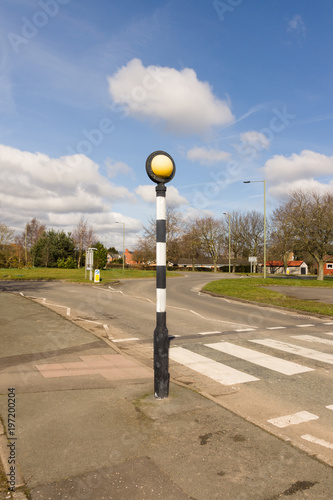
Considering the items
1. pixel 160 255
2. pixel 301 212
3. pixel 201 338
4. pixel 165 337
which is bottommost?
pixel 201 338

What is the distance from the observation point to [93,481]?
298cm

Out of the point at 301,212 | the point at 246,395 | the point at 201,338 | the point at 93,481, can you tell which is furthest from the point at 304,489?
the point at 301,212

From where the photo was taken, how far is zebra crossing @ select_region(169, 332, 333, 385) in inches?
243

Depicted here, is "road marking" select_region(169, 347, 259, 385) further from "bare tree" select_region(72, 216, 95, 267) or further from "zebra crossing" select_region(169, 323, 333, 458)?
"bare tree" select_region(72, 216, 95, 267)

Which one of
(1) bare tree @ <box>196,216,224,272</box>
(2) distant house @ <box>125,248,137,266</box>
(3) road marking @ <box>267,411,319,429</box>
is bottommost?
(3) road marking @ <box>267,411,319,429</box>

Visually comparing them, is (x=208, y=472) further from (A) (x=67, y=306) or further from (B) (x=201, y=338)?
(A) (x=67, y=306)

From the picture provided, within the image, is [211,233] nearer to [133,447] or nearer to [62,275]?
[62,275]

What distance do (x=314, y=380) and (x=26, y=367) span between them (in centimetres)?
506

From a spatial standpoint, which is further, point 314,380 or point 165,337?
point 314,380

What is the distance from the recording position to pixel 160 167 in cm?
488

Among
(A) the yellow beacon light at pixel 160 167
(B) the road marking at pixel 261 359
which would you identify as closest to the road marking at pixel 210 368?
(B) the road marking at pixel 261 359

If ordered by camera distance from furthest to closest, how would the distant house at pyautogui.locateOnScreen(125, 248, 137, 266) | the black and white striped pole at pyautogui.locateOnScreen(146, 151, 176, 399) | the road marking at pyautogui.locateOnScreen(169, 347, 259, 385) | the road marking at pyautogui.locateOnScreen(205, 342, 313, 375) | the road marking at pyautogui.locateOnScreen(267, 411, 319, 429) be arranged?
1. the distant house at pyautogui.locateOnScreen(125, 248, 137, 266)
2. the road marking at pyautogui.locateOnScreen(205, 342, 313, 375)
3. the road marking at pyautogui.locateOnScreen(169, 347, 259, 385)
4. the black and white striped pole at pyautogui.locateOnScreen(146, 151, 176, 399)
5. the road marking at pyautogui.locateOnScreen(267, 411, 319, 429)

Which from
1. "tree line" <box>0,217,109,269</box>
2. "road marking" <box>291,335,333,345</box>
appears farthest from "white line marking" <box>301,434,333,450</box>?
"tree line" <box>0,217,109,269</box>

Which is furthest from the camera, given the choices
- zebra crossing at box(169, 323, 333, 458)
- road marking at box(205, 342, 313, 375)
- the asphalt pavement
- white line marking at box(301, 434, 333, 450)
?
road marking at box(205, 342, 313, 375)
